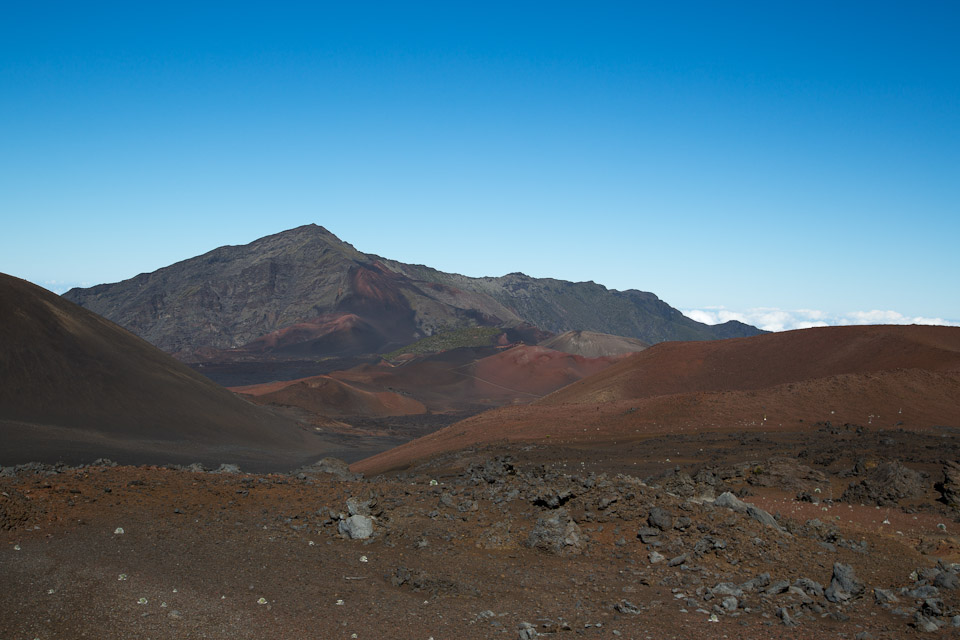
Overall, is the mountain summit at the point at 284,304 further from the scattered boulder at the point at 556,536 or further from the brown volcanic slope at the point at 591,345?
the scattered boulder at the point at 556,536

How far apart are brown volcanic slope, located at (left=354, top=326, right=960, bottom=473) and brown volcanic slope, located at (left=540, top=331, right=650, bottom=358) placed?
224 feet

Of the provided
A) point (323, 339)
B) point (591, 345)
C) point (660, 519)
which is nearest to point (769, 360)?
point (660, 519)

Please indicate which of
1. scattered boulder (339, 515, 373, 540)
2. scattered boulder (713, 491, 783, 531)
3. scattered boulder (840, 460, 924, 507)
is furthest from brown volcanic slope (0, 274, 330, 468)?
scattered boulder (840, 460, 924, 507)

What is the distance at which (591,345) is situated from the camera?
12169 centimetres

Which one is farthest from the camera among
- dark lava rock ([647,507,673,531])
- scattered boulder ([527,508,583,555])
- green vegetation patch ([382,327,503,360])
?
green vegetation patch ([382,327,503,360])

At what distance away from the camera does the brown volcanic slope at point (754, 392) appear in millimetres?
28203

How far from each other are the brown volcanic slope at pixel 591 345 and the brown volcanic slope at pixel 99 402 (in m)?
78.5

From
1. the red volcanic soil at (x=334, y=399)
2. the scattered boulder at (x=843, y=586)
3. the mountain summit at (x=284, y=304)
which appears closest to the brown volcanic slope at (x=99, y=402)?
the red volcanic soil at (x=334, y=399)

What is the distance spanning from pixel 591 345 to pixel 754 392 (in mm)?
90031

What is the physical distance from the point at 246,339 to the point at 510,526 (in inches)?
6017

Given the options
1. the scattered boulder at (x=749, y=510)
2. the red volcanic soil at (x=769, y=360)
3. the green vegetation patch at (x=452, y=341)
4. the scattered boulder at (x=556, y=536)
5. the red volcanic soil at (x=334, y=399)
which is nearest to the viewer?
the scattered boulder at (x=556, y=536)

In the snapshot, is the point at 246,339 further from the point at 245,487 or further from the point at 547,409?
the point at 245,487

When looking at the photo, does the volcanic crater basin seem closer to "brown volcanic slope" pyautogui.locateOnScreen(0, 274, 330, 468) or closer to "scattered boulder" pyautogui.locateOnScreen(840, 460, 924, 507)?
"scattered boulder" pyautogui.locateOnScreen(840, 460, 924, 507)

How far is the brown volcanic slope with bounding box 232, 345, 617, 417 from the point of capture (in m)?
75.9
